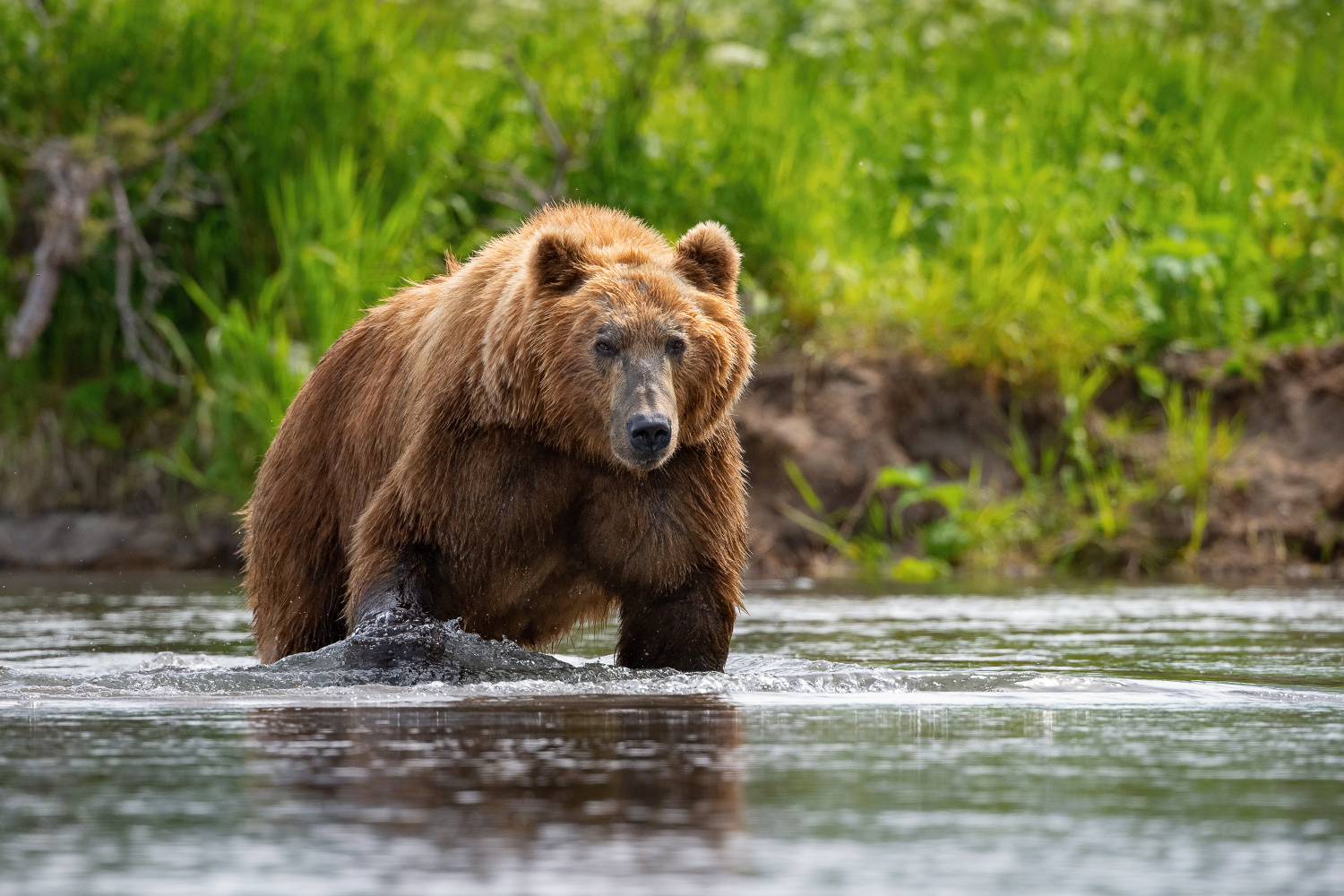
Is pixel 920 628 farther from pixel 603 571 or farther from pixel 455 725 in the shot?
pixel 455 725

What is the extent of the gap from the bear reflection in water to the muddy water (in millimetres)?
11

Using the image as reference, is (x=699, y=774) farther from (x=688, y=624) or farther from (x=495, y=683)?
(x=688, y=624)

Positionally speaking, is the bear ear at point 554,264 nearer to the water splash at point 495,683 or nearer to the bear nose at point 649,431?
the bear nose at point 649,431

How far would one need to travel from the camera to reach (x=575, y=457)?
227 inches

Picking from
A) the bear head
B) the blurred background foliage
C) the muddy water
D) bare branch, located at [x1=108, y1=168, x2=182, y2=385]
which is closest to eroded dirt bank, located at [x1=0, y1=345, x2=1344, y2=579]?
the blurred background foliage

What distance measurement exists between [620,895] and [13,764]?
166cm

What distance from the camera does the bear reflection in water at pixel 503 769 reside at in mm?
3117

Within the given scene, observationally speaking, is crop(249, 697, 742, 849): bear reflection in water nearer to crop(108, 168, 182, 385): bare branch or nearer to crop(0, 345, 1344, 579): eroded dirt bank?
crop(0, 345, 1344, 579): eroded dirt bank

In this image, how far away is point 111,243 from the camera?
11242 millimetres

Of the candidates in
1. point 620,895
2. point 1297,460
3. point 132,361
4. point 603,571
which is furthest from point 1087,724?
point 132,361

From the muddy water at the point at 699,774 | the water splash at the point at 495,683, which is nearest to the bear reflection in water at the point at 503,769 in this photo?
the muddy water at the point at 699,774

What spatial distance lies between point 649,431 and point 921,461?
591cm

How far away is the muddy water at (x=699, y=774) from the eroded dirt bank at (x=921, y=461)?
3.96 m

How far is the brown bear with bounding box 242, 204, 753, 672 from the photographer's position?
5645 millimetres
